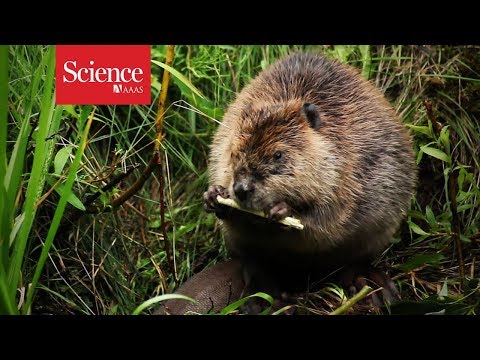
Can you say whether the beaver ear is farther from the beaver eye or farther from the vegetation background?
the vegetation background

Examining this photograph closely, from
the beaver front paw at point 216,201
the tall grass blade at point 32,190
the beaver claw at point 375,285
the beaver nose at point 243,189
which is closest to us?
the tall grass blade at point 32,190

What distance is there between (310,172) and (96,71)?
0.79 meters

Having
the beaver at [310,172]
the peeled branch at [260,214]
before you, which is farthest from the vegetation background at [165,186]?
the peeled branch at [260,214]

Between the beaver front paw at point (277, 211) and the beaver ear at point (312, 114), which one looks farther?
the beaver ear at point (312, 114)

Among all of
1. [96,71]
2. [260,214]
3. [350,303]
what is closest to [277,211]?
[260,214]

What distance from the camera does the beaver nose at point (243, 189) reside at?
2479 millimetres

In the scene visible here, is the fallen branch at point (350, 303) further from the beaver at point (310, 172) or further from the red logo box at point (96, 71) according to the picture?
the red logo box at point (96, 71)

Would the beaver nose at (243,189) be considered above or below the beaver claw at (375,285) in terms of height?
above

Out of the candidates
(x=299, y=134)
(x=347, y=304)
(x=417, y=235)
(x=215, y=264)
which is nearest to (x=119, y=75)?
(x=299, y=134)

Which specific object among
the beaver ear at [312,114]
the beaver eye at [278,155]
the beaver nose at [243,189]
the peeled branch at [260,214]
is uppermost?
the beaver ear at [312,114]

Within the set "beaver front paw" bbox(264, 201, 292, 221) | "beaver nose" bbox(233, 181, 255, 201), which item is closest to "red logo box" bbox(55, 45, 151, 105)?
"beaver nose" bbox(233, 181, 255, 201)

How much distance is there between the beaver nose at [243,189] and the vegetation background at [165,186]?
40 cm

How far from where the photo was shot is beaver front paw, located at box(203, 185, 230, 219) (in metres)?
2.62

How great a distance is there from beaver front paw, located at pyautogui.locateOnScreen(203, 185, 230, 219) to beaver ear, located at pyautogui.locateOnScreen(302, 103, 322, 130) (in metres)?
0.39
